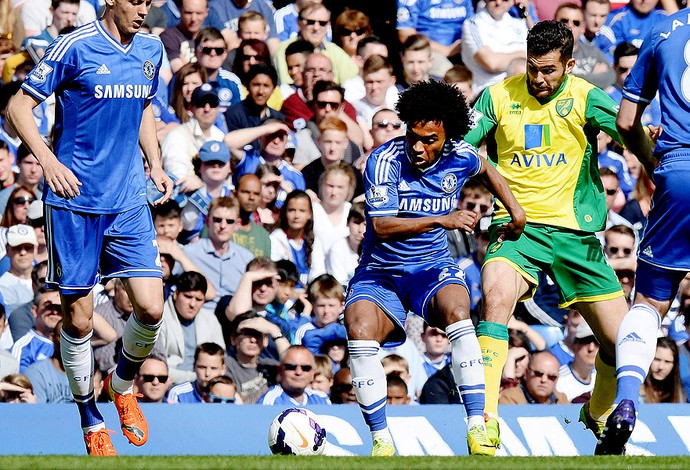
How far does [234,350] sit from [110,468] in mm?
5418

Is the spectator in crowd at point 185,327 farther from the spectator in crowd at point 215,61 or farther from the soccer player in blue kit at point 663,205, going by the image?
the soccer player in blue kit at point 663,205

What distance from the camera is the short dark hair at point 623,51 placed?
51.9 feet

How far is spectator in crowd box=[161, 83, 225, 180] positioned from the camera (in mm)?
13195

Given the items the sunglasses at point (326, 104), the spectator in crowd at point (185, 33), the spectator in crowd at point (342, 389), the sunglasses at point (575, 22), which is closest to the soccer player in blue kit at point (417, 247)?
the spectator in crowd at point (342, 389)

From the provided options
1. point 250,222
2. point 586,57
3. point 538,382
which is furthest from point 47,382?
point 586,57

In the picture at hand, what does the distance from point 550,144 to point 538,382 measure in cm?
347

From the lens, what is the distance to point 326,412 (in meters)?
10.2

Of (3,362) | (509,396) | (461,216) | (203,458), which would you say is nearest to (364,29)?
(509,396)

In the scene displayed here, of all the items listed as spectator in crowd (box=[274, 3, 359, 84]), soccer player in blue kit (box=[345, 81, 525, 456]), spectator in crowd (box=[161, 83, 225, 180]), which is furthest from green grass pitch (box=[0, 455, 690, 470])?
spectator in crowd (box=[274, 3, 359, 84])

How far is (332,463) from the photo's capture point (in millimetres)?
6855

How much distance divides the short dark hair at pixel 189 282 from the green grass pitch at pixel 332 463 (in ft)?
15.7

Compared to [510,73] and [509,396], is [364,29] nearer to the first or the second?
[510,73]

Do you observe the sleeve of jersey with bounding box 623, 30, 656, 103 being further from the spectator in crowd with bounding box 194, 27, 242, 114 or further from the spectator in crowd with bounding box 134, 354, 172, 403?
the spectator in crowd with bounding box 194, 27, 242, 114

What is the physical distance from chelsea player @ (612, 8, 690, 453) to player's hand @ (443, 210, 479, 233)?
3.47 feet
